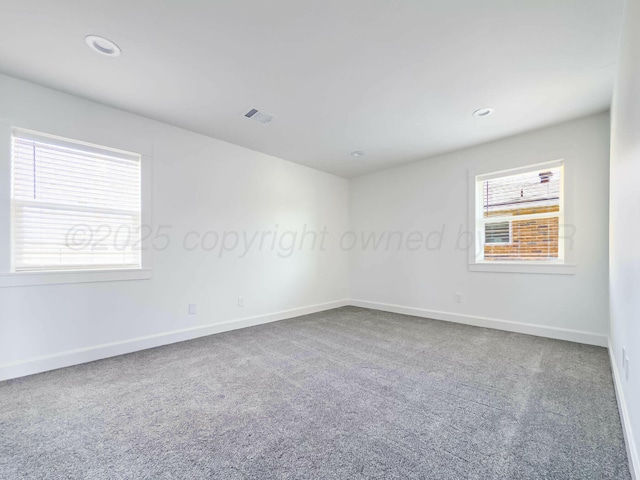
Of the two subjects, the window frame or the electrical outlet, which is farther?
the window frame

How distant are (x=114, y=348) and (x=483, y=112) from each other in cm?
462

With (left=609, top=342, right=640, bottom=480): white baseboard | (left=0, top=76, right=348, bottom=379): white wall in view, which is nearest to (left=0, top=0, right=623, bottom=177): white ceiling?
(left=0, top=76, right=348, bottom=379): white wall

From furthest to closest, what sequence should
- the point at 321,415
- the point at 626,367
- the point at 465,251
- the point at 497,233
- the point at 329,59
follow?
the point at 465,251, the point at 497,233, the point at 329,59, the point at 321,415, the point at 626,367

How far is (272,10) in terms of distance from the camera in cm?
179

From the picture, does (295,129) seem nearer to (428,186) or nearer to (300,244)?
(300,244)

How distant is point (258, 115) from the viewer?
10.4 ft

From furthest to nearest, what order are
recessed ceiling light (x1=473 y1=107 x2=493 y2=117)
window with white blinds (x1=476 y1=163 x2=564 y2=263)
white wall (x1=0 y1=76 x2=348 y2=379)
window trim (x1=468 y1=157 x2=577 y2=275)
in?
window with white blinds (x1=476 y1=163 x2=564 y2=263), window trim (x1=468 y1=157 x2=577 y2=275), recessed ceiling light (x1=473 y1=107 x2=493 y2=117), white wall (x1=0 y1=76 x2=348 y2=379)

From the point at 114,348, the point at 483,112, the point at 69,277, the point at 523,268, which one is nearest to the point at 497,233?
the point at 523,268

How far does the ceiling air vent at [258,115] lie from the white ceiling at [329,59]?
91 mm

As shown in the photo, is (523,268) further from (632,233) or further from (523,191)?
(632,233)

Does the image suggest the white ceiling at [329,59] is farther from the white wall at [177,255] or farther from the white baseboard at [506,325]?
the white baseboard at [506,325]

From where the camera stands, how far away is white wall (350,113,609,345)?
127 inches

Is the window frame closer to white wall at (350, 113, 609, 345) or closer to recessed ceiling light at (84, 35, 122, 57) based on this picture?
recessed ceiling light at (84, 35, 122, 57)

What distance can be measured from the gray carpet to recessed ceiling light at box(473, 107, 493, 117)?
2.56 metres
